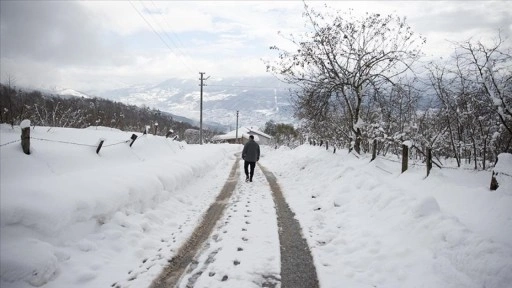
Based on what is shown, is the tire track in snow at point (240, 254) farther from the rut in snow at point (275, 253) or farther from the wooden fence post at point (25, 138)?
the wooden fence post at point (25, 138)

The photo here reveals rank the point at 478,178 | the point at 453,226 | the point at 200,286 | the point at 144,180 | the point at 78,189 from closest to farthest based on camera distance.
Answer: the point at 200,286 → the point at 453,226 → the point at 78,189 → the point at 478,178 → the point at 144,180

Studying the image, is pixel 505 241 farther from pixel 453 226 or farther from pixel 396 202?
pixel 396 202

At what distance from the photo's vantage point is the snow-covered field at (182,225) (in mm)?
4129

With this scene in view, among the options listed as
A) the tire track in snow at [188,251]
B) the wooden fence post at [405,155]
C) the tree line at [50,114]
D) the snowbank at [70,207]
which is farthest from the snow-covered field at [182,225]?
the tree line at [50,114]

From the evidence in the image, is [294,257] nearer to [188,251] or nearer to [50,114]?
[188,251]

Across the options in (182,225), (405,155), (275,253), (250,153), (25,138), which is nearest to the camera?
(275,253)

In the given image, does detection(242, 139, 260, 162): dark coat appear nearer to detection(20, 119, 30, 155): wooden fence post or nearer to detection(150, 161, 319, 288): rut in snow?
detection(150, 161, 319, 288): rut in snow

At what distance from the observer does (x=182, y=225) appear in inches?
267

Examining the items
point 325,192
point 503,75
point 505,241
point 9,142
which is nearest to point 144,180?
point 9,142

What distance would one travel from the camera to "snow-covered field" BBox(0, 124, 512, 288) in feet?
13.5

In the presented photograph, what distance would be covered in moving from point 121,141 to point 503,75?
12.0 metres

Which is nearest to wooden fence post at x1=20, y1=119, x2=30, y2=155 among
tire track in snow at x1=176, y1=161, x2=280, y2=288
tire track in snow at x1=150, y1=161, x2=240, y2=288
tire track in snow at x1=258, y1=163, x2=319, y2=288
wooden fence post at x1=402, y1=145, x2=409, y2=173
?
tire track in snow at x1=150, y1=161, x2=240, y2=288

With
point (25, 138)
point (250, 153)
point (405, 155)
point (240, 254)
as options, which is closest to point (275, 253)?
point (240, 254)

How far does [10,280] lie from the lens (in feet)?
12.2
